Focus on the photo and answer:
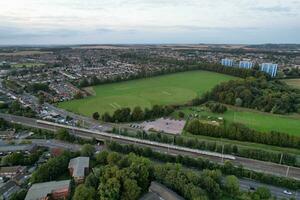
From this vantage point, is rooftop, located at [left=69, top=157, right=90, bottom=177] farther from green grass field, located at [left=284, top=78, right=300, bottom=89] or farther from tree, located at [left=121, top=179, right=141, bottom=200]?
green grass field, located at [left=284, top=78, right=300, bottom=89]

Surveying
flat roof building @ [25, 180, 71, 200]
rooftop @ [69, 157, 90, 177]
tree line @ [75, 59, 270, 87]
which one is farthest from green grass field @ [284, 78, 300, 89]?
flat roof building @ [25, 180, 71, 200]

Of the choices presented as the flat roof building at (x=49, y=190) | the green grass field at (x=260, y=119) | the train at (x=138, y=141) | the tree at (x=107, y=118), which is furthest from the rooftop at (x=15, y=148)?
the green grass field at (x=260, y=119)

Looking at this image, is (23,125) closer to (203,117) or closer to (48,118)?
(48,118)

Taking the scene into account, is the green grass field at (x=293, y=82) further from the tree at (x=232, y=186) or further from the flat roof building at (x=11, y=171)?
the flat roof building at (x=11, y=171)

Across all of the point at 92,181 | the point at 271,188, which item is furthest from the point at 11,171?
the point at 271,188

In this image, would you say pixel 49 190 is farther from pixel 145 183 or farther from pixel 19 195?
pixel 145 183
